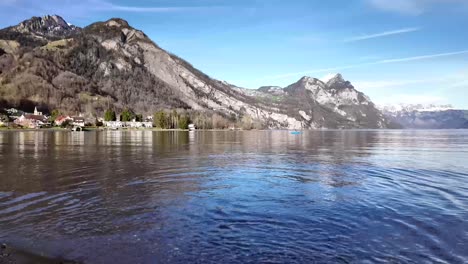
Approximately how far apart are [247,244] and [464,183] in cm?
2668

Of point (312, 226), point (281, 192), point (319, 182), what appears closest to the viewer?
point (312, 226)

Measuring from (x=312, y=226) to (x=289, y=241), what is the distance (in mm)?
2711

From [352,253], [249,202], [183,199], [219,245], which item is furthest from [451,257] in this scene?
[183,199]

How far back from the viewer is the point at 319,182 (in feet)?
101

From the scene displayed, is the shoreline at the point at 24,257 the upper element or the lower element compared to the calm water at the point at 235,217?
upper

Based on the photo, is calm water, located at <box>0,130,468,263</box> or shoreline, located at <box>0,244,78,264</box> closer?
shoreline, located at <box>0,244,78,264</box>

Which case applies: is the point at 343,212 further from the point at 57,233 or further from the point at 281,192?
the point at 57,233

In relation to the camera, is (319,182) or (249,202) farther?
(319,182)

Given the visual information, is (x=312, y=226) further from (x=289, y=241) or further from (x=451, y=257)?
(x=451, y=257)

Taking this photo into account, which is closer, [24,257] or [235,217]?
[24,257]

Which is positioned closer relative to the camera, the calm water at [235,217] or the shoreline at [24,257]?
the shoreline at [24,257]

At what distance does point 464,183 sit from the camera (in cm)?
3114

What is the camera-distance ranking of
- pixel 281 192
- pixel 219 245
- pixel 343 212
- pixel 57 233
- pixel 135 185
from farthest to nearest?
pixel 135 185, pixel 281 192, pixel 343 212, pixel 57 233, pixel 219 245

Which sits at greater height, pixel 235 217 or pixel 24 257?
pixel 24 257
